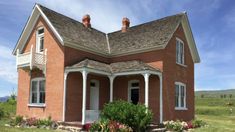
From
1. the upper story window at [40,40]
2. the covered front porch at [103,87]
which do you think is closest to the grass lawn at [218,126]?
the covered front porch at [103,87]

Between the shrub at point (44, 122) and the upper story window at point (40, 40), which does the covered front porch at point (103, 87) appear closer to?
the shrub at point (44, 122)

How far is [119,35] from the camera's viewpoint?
26312mm

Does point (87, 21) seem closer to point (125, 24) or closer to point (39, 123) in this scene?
point (125, 24)

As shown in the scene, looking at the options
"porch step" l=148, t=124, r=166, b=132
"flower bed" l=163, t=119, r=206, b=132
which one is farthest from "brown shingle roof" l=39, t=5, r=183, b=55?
"porch step" l=148, t=124, r=166, b=132

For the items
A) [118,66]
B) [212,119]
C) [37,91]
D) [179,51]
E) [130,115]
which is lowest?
[212,119]

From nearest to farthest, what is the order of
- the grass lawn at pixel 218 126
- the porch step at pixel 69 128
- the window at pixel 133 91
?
the porch step at pixel 69 128
the grass lawn at pixel 218 126
the window at pixel 133 91

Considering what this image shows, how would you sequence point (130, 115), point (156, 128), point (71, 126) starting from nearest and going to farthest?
1. point (130, 115)
2. point (71, 126)
3. point (156, 128)

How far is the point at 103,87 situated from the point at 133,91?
236cm

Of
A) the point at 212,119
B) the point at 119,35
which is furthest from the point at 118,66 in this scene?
the point at 212,119

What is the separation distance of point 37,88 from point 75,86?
348cm

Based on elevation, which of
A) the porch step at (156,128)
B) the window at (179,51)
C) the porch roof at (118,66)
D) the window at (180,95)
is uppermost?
the window at (179,51)

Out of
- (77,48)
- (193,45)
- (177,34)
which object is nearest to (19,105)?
(77,48)

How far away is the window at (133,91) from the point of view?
22.2 m

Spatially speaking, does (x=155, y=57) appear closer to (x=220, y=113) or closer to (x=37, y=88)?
(x=37, y=88)
